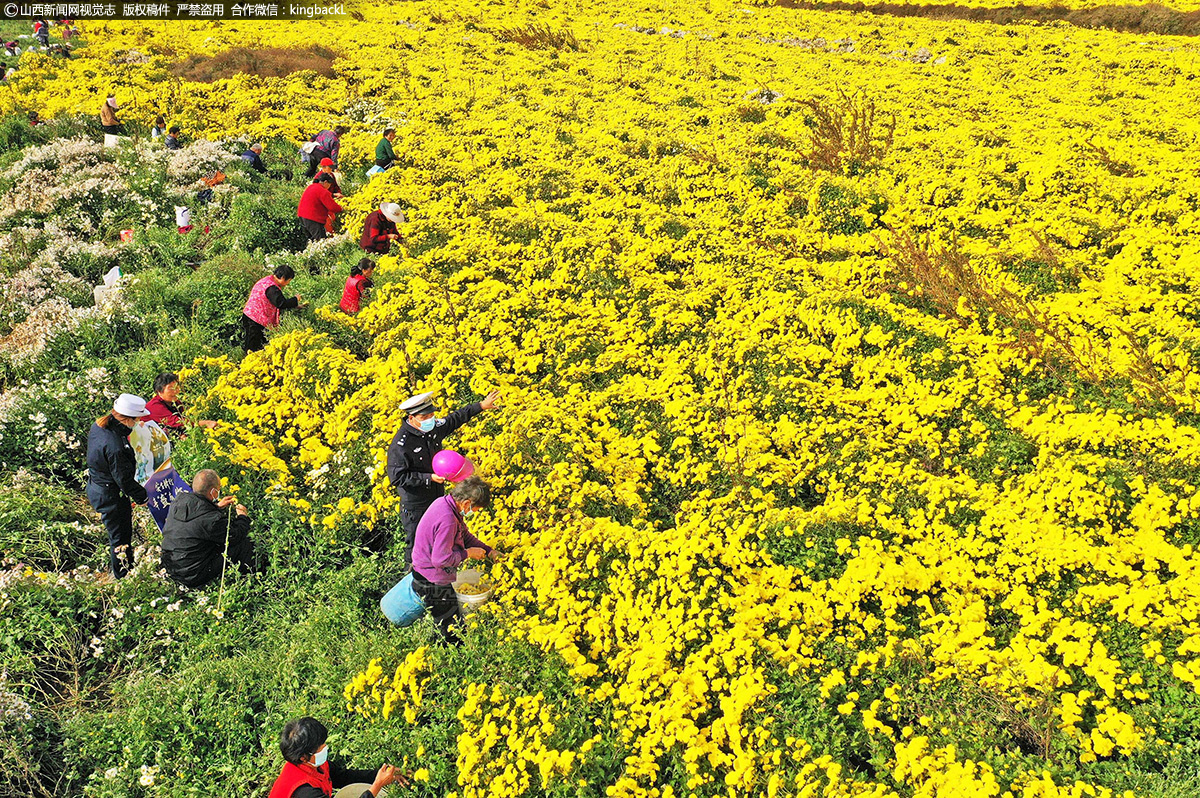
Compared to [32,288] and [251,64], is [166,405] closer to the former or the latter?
[32,288]

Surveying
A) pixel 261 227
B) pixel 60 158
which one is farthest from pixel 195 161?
pixel 261 227

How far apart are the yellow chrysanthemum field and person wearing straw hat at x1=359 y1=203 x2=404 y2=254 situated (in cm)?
40

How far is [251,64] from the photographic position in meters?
25.0

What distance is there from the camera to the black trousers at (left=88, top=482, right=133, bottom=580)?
7.88 metres

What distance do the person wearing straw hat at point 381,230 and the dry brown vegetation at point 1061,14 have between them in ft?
89.4

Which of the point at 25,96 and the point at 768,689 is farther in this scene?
the point at 25,96

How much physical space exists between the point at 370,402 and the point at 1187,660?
8.54 m

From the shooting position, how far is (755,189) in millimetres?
13656

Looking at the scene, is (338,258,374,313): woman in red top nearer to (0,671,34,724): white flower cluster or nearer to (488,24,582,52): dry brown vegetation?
(0,671,34,724): white flower cluster

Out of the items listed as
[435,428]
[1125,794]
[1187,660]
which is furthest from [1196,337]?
[435,428]

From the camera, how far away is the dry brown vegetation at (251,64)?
24578 mm

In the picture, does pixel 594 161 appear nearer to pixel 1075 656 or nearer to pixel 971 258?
pixel 971 258

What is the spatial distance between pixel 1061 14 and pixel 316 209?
1238 inches

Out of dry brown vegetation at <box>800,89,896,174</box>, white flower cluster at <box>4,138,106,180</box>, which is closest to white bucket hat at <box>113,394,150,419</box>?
dry brown vegetation at <box>800,89,896,174</box>
